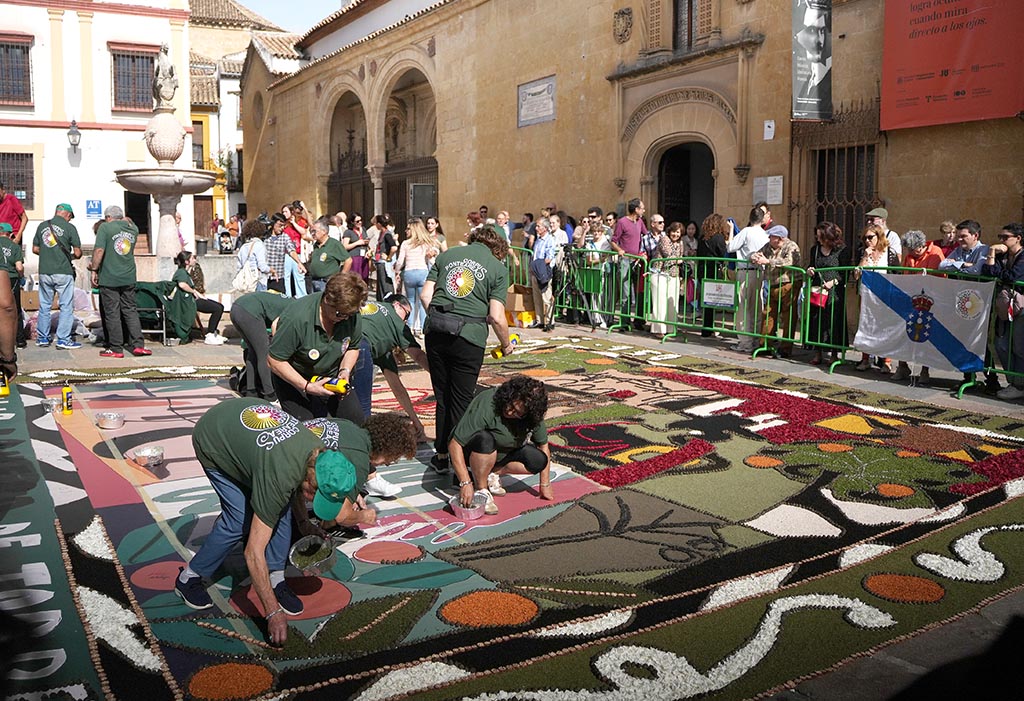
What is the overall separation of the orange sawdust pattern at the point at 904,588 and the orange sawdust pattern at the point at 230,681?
2853 mm

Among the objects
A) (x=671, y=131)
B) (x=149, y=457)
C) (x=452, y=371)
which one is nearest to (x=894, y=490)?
(x=452, y=371)

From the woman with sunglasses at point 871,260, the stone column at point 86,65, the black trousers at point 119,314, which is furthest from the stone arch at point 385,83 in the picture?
the woman with sunglasses at point 871,260

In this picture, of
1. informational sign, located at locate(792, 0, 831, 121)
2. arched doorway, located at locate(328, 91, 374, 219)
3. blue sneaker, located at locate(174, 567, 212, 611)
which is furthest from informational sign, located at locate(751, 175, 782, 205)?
arched doorway, located at locate(328, 91, 374, 219)

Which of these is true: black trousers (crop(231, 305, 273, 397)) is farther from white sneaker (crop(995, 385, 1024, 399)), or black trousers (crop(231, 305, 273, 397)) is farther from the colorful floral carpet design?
white sneaker (crop(995, 385, 1024, 399))

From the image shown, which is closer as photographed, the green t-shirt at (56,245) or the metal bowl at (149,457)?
the metal bowl at (149,457)

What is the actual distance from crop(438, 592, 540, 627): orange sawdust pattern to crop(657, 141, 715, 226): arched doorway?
14447 mm

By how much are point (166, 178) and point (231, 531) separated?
13.8 m

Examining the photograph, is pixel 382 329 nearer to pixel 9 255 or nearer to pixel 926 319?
pixel 926 319

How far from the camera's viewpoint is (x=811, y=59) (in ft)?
44.7

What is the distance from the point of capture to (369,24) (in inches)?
1177

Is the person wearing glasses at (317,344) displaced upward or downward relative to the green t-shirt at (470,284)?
downward

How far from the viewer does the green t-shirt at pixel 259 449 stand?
3789mm

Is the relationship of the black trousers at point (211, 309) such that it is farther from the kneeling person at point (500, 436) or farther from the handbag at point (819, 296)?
the kneeling person at point (500, 436)

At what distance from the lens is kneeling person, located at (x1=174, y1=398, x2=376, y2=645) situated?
378 cm
